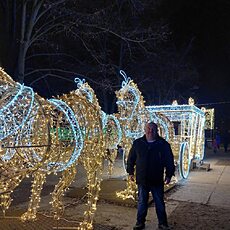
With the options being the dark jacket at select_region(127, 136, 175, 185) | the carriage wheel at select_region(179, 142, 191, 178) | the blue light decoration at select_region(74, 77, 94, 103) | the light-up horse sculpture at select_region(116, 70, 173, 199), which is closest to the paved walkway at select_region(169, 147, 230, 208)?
the carriage wheel at select_region(179, 142, 191, 178)

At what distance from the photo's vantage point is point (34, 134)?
222 inches

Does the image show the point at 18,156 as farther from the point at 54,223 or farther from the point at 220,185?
the point at 220,185

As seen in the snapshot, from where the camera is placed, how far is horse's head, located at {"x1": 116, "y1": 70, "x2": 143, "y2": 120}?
31.3 feet

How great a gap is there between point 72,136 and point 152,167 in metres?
1.35

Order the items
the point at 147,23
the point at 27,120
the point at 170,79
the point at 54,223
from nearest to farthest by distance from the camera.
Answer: the point at 27,120
the point at 54,223
the point at 147,23
the point at 170,79

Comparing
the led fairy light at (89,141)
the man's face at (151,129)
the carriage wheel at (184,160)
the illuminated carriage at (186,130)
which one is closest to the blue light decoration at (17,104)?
the led fairy light at (89,141)

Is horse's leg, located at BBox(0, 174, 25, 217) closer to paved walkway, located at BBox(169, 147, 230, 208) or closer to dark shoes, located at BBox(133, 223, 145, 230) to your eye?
dark shoes, located at BBox(133, 223, 145, 230)

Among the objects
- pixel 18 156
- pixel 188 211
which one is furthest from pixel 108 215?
pixel 18 156

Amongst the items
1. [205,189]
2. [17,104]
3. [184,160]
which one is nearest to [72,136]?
[17,104]

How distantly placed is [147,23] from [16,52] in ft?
31.4

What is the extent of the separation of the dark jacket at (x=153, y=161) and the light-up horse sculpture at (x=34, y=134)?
3.32ft

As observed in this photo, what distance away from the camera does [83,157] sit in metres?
6.05

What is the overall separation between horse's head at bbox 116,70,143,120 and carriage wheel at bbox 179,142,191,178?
121 inches

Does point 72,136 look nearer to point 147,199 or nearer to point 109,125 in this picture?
point 147,199
